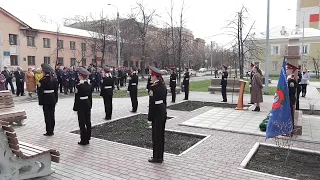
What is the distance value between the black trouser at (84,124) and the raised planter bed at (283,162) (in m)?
3.66

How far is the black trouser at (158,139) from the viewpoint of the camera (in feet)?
18.8

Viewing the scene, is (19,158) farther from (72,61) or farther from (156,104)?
(72,61)

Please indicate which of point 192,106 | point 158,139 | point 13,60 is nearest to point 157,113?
point 158,139

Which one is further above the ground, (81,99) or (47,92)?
(47,92)

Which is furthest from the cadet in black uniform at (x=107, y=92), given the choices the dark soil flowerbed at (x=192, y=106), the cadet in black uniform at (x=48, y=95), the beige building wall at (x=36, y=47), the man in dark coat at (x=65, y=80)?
the beige building wall at (x=36, y=47)

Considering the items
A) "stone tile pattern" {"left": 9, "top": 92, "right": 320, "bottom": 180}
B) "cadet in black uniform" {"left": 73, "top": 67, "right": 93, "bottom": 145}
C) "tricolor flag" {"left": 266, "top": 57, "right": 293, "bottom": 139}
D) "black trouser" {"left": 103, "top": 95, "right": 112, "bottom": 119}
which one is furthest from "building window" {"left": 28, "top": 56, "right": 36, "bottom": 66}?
"tricolor flag" {"left": 266, "top": 57, "right": 293, "bottom": 139}

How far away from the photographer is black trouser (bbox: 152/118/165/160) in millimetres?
5738

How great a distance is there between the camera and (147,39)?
39438 mm

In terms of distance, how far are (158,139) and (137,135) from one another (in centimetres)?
227

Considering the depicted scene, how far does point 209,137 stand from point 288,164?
231 centimetres

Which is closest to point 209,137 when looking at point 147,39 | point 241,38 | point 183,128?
point 183,128

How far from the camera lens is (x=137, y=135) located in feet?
26.1

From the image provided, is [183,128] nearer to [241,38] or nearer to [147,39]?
[241,38]

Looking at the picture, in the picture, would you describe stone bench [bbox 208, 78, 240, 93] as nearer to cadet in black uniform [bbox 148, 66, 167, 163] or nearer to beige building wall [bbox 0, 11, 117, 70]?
cadet in black uniform [bbox 148, 66, 167, 163]
